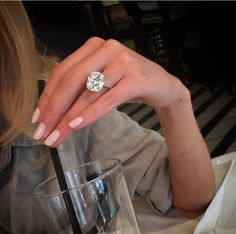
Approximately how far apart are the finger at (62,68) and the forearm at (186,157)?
18cm

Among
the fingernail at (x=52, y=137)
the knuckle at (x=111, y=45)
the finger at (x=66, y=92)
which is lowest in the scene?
the fingernail at (x=52, y=137)

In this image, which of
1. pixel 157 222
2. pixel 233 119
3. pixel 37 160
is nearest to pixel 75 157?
pixel 37 160

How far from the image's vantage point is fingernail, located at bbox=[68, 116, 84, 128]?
1.39 feet

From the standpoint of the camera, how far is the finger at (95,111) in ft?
1.38

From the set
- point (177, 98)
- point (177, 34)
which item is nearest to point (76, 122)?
point (177, 98)

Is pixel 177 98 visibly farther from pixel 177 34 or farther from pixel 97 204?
pixel 177 34

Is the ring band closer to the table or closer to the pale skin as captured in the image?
the pale skin

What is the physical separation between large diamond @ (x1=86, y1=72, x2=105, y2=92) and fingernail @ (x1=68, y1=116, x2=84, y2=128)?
0.04 metres

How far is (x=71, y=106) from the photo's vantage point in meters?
0.45

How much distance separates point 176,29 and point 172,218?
107 inches

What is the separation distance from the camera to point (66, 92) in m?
0.44

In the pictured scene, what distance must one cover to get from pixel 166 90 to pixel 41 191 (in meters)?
0.25

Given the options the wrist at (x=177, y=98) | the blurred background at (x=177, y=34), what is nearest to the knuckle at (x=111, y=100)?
the wrist at (x=177, y=98)

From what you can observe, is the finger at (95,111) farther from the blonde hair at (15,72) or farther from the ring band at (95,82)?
the blonde hair at (15,72)
